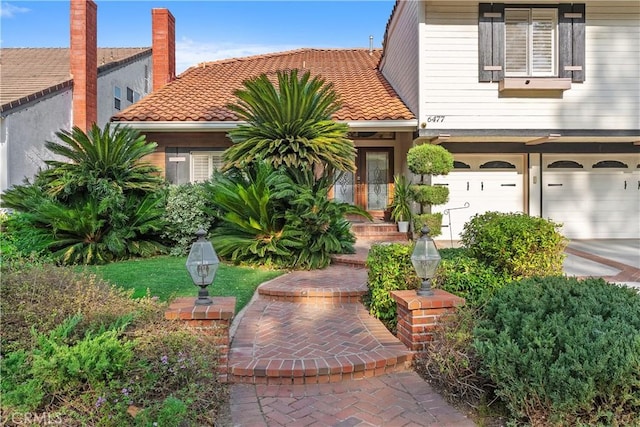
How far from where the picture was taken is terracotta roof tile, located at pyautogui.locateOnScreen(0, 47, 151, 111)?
1073 centimetres

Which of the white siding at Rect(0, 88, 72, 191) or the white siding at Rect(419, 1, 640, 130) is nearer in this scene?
the white siding at Rect(419, 1, 640, 130)

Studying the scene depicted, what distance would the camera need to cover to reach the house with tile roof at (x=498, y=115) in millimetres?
8734

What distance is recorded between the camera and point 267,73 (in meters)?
12.2

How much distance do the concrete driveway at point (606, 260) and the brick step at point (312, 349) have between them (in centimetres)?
331

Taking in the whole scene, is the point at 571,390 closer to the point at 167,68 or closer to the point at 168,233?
the point at 168,233

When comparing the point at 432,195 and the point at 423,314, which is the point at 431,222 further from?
the point at 423,314

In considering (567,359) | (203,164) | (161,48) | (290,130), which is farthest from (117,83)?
(567,359)

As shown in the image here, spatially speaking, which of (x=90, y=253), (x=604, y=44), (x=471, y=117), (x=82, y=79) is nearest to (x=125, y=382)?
(x=90, y=253)

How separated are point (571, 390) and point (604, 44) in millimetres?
9244

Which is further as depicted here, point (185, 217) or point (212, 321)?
→ point (185, 217)

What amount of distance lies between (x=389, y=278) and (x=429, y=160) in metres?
3.85

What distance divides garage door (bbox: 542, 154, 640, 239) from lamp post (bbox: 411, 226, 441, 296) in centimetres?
747

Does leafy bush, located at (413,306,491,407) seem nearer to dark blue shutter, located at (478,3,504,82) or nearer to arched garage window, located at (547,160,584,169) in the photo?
dark blue shutter, located at (478,3,504,82)

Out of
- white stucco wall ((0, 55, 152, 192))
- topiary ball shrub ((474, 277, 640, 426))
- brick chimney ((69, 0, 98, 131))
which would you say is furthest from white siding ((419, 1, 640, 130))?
white stucco wall ((0, 55, 152, 192))
